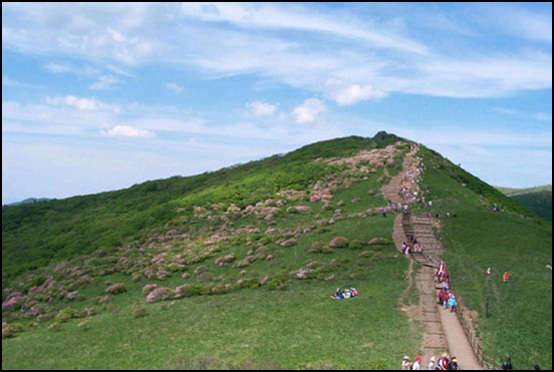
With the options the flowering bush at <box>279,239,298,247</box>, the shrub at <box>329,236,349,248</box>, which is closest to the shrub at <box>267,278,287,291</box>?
the shrub at <box>329,236,349,248</box>

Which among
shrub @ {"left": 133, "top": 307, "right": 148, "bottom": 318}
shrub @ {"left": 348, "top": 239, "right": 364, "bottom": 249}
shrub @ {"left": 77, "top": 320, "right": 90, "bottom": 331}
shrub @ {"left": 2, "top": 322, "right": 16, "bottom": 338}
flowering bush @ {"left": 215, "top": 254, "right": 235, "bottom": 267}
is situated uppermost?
shrub @ {"left": 348, "top": 239, "right": 364, "bottom": 249}

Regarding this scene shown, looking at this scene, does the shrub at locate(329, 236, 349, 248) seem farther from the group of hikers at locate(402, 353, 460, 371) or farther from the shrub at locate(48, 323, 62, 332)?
the shrub at locate(48, 323, 62, 332)

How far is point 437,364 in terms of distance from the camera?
1044 inches

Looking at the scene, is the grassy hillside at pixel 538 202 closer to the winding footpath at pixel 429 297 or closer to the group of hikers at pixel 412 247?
the winding footpath at pixel 429 297

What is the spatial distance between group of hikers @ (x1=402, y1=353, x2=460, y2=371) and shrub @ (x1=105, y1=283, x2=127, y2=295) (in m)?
34.0

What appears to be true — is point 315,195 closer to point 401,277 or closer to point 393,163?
point 393,163

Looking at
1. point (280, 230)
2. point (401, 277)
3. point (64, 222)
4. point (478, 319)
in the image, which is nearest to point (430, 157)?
point (280, 230)

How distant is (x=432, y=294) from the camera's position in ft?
128

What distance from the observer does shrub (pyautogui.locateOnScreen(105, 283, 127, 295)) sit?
50906 mm

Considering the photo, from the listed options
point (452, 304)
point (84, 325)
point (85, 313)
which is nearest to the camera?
point (452, 304)

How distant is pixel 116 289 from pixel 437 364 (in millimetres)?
35745

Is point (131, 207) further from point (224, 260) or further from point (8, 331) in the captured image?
point (8, 331)

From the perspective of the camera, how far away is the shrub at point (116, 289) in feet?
167

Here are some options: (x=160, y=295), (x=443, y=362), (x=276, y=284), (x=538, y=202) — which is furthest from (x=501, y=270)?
(x=538, y=202)
